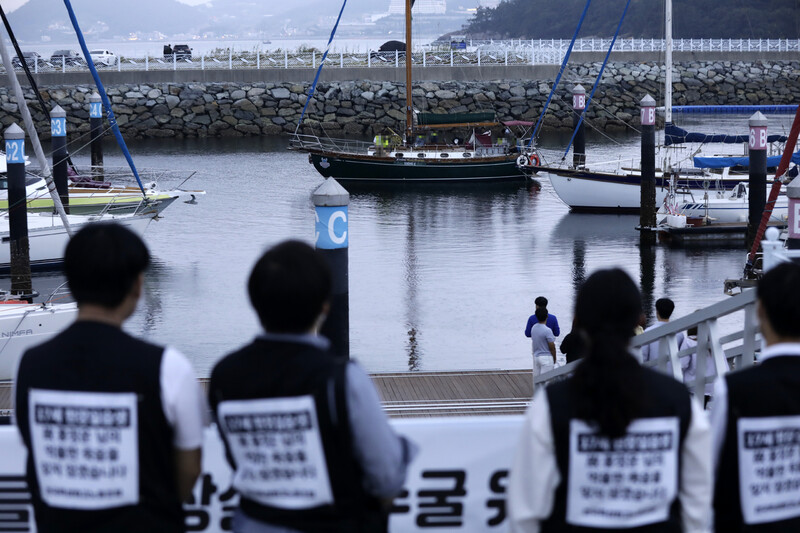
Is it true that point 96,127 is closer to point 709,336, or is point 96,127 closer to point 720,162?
point 720,162

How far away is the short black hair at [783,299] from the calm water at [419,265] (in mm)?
11274

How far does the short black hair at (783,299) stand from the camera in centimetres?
300

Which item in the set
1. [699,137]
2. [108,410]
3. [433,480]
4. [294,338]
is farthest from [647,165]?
[108,410]

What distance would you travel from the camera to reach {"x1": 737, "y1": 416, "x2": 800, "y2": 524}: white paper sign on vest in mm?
3023

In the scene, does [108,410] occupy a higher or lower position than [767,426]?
higher

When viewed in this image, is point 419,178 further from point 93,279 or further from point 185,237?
point 93,279

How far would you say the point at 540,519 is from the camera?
2.94 meters

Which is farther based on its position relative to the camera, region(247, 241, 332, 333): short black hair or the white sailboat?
the white sailboat

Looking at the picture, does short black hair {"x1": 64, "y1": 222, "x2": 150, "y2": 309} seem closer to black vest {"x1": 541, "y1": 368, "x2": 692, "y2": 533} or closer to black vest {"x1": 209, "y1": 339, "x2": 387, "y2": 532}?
black vest {"x1": 209, "y1": 339, "x2": 387, "y2": 532}

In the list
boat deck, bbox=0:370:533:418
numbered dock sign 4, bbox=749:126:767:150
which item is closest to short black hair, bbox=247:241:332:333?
boat deck, bbox=0:370:533:418

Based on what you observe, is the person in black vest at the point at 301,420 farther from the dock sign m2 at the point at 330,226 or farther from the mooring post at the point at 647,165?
the mooring post at the point at 647,165

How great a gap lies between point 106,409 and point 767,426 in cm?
184

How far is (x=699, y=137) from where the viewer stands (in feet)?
91.1

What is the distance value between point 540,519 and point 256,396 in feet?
2.78
